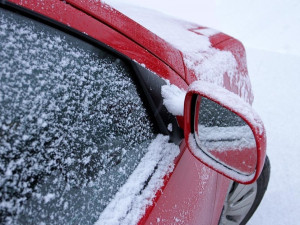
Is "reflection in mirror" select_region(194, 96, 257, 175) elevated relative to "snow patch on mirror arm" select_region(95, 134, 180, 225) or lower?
elevated

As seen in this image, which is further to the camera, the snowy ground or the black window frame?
the snowy ground

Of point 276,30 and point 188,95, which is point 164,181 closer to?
point 188,95

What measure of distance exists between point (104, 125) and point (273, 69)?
518cm

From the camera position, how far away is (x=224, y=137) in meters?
1.18

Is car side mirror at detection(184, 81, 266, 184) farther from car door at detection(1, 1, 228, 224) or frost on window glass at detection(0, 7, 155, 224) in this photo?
frost on window glass at detection(0, 7, 155, 224)

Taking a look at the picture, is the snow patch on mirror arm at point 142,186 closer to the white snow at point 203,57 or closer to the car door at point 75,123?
the car door at point 75,123

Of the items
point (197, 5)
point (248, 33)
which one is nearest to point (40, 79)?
point (248, 33)

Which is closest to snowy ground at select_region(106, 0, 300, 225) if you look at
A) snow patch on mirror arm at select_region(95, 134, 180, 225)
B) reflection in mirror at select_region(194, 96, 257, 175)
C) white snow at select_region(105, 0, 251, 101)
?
white snow at select_region(105, 0, 251, 101)

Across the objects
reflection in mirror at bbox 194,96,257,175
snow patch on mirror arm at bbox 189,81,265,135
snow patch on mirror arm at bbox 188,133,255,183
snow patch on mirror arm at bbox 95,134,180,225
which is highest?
snow patch on mirror arm at bbox 189,81,265,135

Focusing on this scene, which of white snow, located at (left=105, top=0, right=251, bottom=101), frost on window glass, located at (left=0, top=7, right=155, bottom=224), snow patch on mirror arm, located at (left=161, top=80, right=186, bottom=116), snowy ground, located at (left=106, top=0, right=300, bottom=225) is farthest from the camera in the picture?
snowy ground, located at (left=106, top=0, right=300, bottom=225)

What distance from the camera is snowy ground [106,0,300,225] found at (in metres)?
2.88

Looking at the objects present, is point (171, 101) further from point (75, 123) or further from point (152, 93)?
point (75, 123)

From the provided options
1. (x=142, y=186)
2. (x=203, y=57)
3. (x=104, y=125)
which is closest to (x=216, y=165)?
(x=142, y=186)

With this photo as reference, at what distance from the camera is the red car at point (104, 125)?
2.43ft
